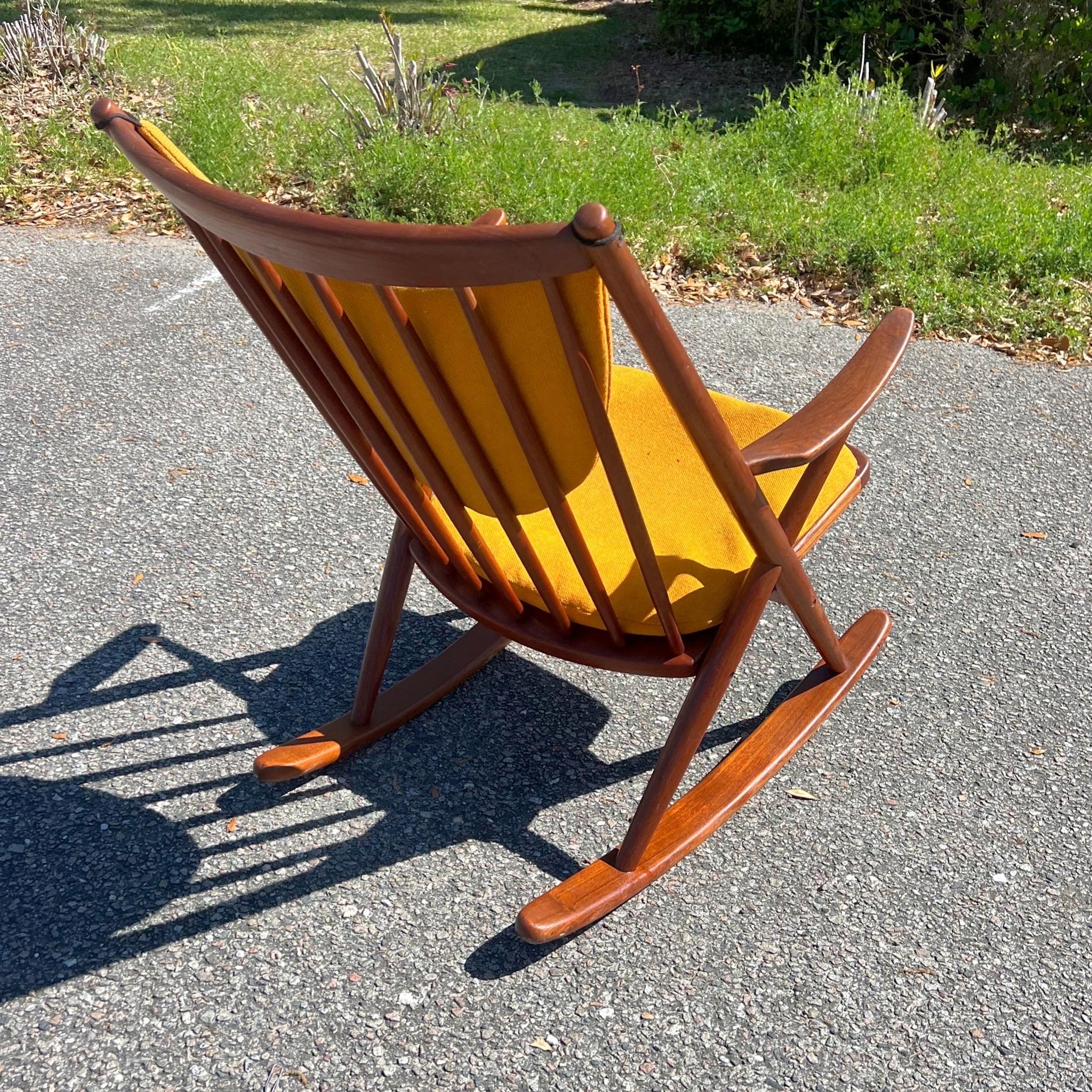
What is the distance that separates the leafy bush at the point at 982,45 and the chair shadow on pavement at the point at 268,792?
15.4 ft

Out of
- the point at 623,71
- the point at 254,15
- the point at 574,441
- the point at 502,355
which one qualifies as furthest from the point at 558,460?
the point at 254,15

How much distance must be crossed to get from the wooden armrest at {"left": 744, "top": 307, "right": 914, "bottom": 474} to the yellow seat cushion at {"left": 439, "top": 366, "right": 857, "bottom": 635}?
0.55 feet

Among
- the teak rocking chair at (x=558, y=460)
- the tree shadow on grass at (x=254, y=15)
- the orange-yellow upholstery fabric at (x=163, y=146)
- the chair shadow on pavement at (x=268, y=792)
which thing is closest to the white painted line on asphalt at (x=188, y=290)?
the chair shadow on pavement at (x=268, y=792)

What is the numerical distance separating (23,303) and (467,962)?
3.67m

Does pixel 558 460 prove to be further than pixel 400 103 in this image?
No

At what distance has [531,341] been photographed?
1451mm

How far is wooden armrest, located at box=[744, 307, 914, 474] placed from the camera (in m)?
1.69

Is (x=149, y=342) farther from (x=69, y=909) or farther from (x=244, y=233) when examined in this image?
(x=244, y=233)

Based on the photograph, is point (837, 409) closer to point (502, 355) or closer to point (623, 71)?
point (502, 355)

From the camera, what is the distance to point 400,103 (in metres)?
5.43

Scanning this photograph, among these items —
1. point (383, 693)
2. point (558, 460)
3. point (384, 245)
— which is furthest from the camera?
point (383, 693)

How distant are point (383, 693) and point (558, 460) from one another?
1095mm

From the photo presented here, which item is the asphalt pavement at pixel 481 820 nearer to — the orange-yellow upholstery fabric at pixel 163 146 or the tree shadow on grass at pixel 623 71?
the orange-yellow upholstery fabric at pixel 163 146

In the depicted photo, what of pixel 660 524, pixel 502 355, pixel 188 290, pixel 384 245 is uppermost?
pixel 384 245
